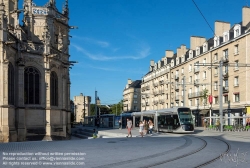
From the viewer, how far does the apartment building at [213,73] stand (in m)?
43.1

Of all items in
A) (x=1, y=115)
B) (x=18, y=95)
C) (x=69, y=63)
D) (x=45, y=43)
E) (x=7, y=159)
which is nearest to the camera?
(x=7, y=159)

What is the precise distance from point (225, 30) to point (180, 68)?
13990 millimetres

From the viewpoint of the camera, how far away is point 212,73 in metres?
51.0

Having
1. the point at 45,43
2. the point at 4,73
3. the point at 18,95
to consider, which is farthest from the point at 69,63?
the point at 4,73

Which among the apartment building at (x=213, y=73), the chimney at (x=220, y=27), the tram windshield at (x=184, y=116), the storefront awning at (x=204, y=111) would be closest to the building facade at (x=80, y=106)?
the apartment building at (x=213, y=73)

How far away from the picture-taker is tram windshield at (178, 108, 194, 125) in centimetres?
2959

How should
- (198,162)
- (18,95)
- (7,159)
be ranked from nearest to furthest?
1. (198,162)
2. (7,159)
3. (18,95)

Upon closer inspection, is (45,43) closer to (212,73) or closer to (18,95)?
(18,95)

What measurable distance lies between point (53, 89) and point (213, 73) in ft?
97.2

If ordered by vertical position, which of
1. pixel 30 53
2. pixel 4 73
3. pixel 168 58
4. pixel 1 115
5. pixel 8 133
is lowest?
pixel 8 133

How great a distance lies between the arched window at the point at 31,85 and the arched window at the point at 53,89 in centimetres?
168

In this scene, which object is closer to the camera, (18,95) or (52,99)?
(18,95)

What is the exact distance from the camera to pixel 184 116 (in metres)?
29.7

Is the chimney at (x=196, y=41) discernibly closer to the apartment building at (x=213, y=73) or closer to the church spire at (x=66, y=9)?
the apartment building at (x=213, y=73)
